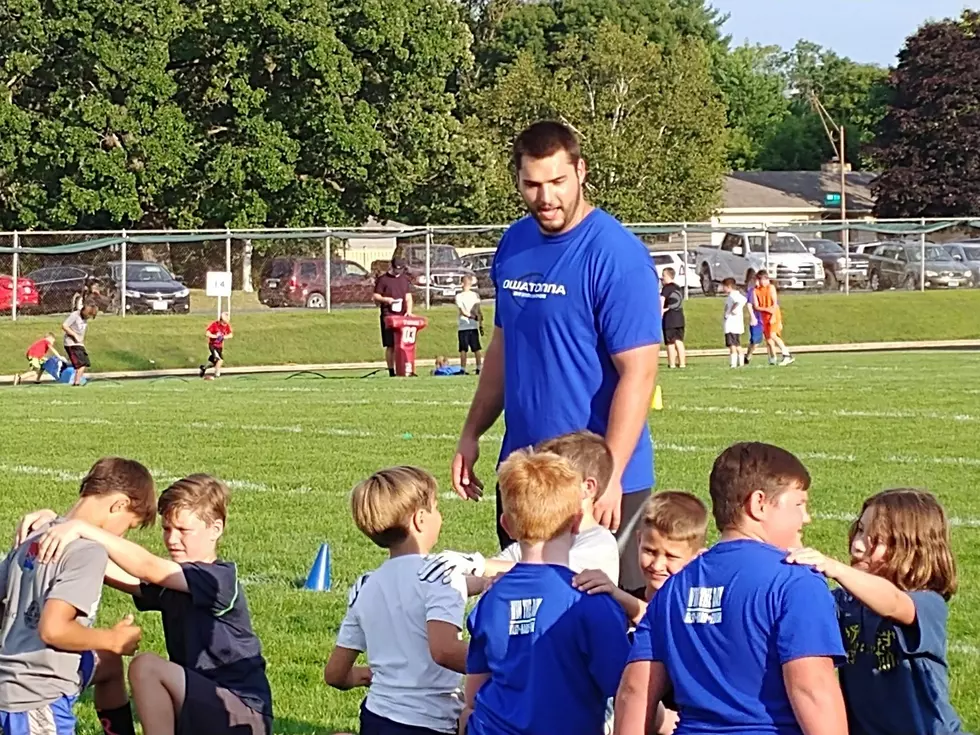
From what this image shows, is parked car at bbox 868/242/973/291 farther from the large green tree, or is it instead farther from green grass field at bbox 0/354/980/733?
the large green tree

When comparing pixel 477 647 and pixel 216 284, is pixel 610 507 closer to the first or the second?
pixel 477 647

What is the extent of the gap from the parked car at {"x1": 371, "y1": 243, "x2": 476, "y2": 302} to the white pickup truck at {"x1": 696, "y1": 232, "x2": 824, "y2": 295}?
263 inches

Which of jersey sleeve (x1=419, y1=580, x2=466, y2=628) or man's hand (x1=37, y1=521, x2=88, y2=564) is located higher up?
man's hand (x1=37, y1=521, x2=88, y2=564)

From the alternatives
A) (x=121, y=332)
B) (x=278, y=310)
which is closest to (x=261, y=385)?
(x=121, y=332)

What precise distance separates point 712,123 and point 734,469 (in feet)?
181

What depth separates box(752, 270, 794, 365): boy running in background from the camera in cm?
2689

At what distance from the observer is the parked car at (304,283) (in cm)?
3594

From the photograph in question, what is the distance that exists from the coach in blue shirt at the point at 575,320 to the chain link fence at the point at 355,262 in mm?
21430

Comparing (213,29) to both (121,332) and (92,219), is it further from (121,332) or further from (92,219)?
(121,332)

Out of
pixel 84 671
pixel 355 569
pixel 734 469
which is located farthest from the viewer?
pixel 355 569

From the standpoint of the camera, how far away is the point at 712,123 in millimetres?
57750

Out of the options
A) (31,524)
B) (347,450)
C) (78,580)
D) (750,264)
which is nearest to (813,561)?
(78,580)

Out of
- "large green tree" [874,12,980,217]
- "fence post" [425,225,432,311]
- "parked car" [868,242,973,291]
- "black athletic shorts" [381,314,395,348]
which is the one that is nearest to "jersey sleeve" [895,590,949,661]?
"black athletic shorts" [381,314,395,348]

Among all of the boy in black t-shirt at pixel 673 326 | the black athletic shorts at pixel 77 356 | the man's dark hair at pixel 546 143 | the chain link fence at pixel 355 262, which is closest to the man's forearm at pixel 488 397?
the man's dark hair at pixel 546 143
